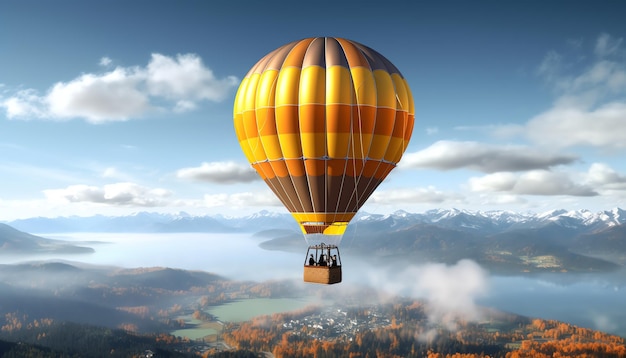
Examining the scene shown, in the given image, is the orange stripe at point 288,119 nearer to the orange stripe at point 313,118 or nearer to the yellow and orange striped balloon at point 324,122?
the yellow and orange striped balloon at point 324,122

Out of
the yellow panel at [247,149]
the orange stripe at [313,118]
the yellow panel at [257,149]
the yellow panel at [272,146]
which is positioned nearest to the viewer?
the orange stripe at [313,118]

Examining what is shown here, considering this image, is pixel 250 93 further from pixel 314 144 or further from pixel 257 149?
pixel 314 144

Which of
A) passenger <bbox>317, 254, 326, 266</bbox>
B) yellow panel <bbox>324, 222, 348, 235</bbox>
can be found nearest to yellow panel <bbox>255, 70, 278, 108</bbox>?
yellow panel <bbox>324, 222, 348, 235</bbox>

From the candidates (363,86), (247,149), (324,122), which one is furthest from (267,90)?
(363,86)

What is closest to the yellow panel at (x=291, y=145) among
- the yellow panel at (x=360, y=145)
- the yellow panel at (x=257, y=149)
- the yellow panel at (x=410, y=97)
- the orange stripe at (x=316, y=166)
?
the orange stripe at (x=316, y=166)

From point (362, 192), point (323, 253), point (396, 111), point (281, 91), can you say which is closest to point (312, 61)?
point (281, 91)

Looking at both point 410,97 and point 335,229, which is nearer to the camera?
point 335,229
